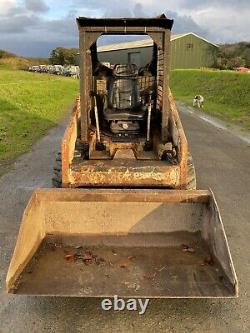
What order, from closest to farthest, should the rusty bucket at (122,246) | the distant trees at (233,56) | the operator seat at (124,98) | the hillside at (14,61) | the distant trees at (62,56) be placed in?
the rusty bucket at (122,246)
the operator seat at (124,98)
the distant trees at (233,56)
the hillside at (14,61)
the distant trees at (62,56)

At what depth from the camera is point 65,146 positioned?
17.4 feet

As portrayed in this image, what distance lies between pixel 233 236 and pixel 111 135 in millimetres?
2362

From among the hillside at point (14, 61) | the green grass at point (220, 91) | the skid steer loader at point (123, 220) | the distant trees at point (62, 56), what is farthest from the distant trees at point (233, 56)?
the skid steer loader at point (123, 220)

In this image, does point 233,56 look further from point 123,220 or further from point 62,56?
point 123,220

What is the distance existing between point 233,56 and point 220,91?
23901 millimetres

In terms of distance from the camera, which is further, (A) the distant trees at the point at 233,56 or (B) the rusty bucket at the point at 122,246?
(A) the distant trees at the point at 233,56

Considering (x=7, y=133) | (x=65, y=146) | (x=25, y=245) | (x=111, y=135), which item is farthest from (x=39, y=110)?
(x=25, y=245)

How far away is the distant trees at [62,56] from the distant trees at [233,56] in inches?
769

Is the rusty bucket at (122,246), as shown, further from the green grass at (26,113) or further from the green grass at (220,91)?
the green grass at (220,91)

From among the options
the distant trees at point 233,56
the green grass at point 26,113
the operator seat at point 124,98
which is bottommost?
the green grass at point 26,113

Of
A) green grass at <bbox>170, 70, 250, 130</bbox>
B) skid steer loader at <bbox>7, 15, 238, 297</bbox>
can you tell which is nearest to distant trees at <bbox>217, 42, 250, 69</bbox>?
green grass at <bbox>170, 70, 250, 130</bbox>

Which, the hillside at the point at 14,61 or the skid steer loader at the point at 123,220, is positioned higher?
the hillside at the point at 14,61

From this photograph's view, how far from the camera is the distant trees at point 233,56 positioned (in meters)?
42.8

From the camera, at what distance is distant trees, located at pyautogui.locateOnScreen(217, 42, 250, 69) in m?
42.8
